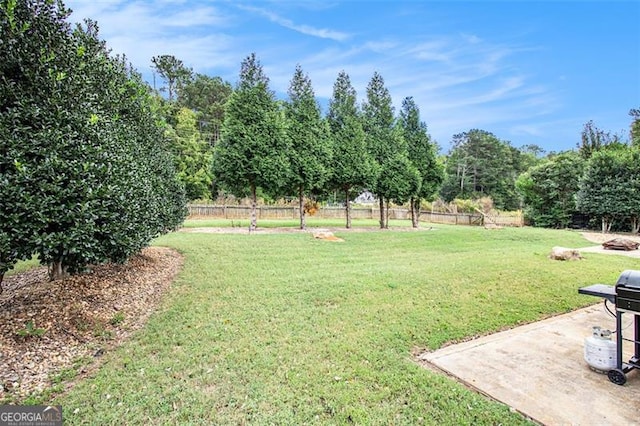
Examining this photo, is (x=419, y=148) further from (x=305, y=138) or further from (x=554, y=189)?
(x=554, y=189)

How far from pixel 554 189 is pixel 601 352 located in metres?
21.4

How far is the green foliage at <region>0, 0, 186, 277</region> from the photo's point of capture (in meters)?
2.96

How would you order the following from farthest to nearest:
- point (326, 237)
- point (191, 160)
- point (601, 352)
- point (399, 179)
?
point (191, 160), point (399, 179), point (326, 237), point (601, 352)

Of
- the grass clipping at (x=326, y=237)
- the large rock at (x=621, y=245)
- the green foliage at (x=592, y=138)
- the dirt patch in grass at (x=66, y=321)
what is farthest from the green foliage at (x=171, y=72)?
the large rock at (x=621, y=245)

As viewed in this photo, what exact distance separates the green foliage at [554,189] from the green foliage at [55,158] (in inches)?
910

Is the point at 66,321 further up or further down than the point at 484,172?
further down

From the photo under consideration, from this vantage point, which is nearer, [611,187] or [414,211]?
[611,187]

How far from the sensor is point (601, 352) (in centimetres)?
278

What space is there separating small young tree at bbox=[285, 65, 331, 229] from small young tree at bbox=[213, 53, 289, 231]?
2.15 ft

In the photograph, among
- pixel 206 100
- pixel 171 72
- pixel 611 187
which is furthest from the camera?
pixel 206 100

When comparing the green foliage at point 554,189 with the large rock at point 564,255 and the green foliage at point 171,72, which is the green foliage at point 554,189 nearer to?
the large rock at point 564,255

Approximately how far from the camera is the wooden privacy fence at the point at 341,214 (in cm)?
2146

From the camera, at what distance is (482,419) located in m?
2.27

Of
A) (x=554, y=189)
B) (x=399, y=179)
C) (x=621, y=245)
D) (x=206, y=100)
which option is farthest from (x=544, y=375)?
(x=206, y=100)
